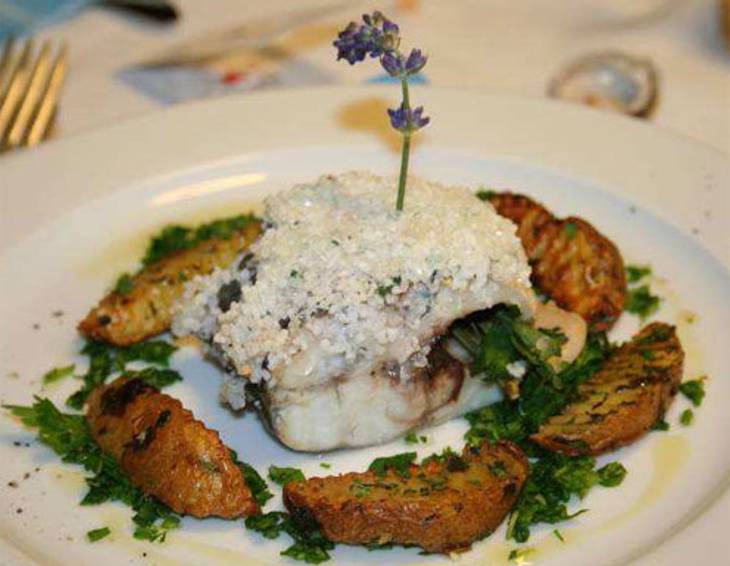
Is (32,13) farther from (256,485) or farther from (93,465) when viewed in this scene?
(256,485)

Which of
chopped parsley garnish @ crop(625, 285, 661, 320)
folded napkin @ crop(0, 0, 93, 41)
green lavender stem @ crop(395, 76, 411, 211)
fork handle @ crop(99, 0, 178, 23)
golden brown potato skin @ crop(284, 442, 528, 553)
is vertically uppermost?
green lavender stem @ crop(395, 76, 411, 211)

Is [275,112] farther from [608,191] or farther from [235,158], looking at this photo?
[608,191]

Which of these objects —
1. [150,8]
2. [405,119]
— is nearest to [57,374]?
[405,119]

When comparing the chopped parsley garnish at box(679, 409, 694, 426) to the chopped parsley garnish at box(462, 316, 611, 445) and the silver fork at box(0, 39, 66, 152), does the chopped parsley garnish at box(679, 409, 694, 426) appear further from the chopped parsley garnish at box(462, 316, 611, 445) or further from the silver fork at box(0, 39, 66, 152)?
the silver fork at box(0, 39, 66, 152)

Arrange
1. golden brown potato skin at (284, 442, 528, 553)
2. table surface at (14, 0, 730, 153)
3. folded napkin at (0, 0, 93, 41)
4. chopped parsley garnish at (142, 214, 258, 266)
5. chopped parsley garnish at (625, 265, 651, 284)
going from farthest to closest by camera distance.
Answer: folded napkin at (0, 0, 93, 41) → table surface at (14, 0, 730, 153) → chopped parsley garnish at (142, 214, 258, 266) → chopped parsley garnish at (625, 265, 651, 284) → golden brown potato skin at (284, 442, 528, 553)

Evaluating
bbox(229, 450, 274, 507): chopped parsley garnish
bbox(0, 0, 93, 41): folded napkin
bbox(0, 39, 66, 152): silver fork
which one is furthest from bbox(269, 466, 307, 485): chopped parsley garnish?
bbox(0, 0, 93, 41): folded napkin

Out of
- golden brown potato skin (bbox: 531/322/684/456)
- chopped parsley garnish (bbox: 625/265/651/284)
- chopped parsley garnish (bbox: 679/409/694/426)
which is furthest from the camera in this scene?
chopped parsley garnish (bbox: 625/265/651/284)
